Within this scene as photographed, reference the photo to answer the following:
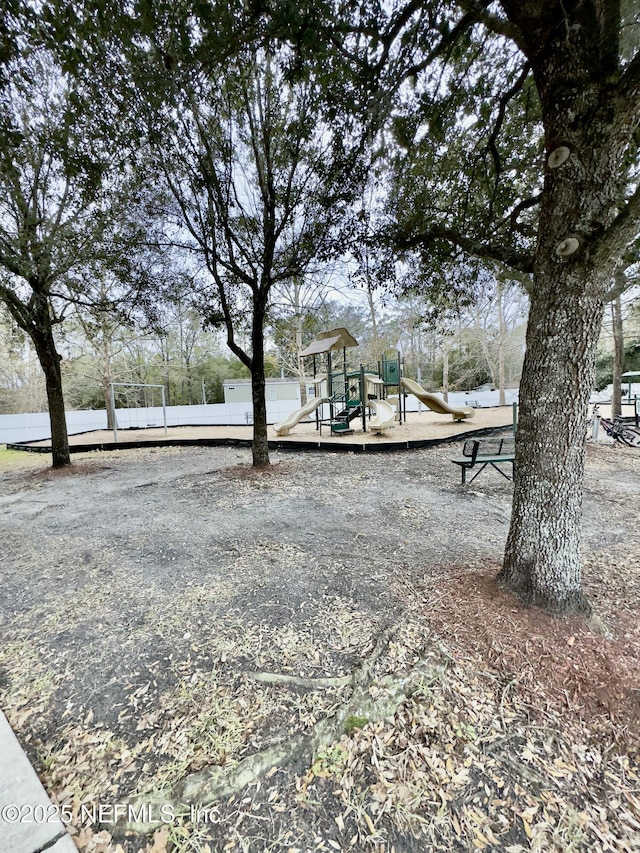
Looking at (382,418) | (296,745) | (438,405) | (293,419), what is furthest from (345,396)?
(296,745)

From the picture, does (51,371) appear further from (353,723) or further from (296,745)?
(353,723)

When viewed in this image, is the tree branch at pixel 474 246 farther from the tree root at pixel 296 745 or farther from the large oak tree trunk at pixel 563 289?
the tree root at pixel 296 745

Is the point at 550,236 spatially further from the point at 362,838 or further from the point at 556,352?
the point at 362,838

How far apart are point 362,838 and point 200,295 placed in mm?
7266

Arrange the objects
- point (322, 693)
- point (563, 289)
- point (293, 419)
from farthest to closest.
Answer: point (293, 419) → point (563, 289) → point (322, 693)

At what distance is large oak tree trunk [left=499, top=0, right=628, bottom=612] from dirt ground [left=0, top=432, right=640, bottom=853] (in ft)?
1.45

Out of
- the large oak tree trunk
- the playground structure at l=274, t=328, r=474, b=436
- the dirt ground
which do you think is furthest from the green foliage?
the playground structure at l=274, t=328, r=474, b=436

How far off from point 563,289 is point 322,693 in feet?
8.06

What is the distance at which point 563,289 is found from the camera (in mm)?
1880

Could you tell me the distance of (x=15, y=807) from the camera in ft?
3.87

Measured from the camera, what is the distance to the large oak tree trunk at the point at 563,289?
1.78 metres

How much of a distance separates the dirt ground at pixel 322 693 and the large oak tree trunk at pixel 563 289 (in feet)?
1.45

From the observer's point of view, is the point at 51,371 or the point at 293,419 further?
the point at 293,419

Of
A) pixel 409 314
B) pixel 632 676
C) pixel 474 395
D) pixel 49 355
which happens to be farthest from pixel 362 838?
pixel 474 395
